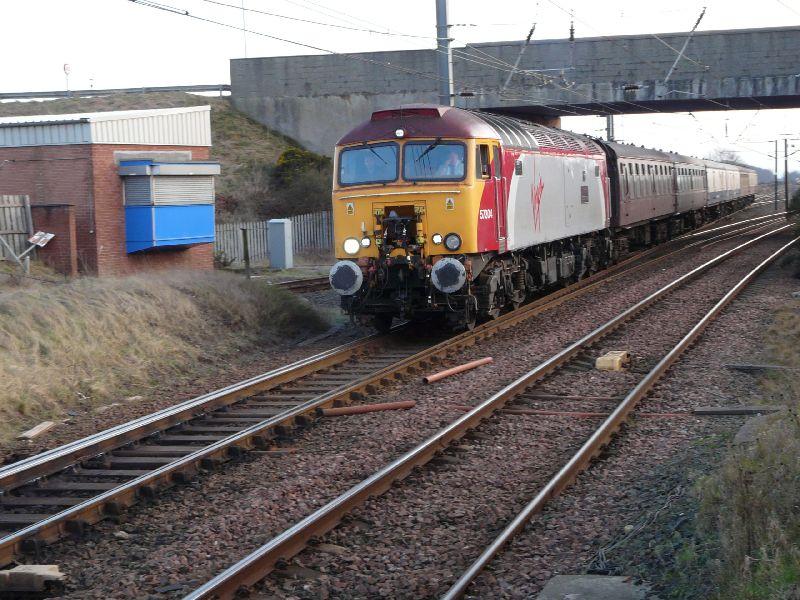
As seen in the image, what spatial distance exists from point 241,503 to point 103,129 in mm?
14500

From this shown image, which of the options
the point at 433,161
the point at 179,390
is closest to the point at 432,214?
the point at 433,161

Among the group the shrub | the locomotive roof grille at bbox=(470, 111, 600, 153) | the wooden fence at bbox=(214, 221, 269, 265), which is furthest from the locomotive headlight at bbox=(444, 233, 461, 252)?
the shrub

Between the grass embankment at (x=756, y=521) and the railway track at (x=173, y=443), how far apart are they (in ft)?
13.4

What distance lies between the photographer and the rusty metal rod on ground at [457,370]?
39.2ft

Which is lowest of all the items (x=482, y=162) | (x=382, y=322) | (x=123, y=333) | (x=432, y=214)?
(x=382, y=322)

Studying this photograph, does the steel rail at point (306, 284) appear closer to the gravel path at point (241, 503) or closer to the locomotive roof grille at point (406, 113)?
the locomotive roof grille at point (406, 113)

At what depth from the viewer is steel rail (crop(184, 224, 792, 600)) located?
5.77m

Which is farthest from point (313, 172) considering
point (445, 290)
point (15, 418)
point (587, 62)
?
point (15, 418)

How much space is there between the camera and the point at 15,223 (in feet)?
64.5

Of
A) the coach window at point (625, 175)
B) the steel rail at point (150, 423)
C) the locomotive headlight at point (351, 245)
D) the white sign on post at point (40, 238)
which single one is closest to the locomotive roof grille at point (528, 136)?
the locomotive headlight at point (351, 245)

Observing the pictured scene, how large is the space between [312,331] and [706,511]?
1090 cm

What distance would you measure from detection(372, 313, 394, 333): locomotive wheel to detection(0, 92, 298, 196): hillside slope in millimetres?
25774

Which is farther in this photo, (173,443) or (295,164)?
→ (295,164)

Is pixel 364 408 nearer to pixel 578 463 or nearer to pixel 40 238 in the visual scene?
pixel 578 463
